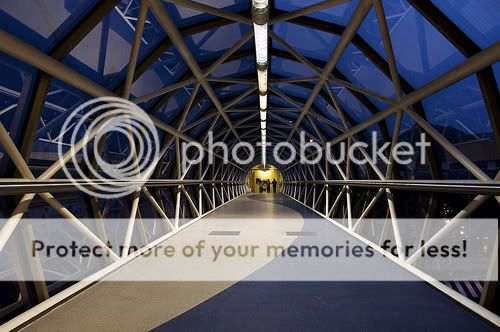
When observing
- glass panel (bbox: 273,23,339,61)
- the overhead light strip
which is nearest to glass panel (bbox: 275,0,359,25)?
glass panel (bbox: 273,23,339,61)

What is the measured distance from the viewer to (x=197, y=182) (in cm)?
1433

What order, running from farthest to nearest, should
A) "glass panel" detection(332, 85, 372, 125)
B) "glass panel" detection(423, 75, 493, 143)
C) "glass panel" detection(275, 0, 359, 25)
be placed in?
1. "glass panel" detection(332, 85, 372, 125)
2. "glass panel" detection(275, 0, 359, 25)
3. "glass panel" detection(423, 75, 493, 143)

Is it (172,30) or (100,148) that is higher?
(172,30)

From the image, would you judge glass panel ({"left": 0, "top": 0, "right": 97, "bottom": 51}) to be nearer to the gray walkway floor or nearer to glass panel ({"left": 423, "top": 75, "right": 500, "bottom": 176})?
the gray walkway floor

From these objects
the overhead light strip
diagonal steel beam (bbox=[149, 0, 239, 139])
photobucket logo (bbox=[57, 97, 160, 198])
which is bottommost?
photobucket logo (bbox=[57, 97, 160, 198])

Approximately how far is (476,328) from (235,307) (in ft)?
8.87

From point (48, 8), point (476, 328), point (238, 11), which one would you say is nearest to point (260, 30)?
point (238, 11)

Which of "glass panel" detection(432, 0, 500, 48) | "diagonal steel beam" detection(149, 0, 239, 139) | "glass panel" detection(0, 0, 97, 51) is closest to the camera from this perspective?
"glass panel" detection(0, 0, 97, 51)

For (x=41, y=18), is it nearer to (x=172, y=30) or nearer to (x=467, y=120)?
(x=172, y=30)

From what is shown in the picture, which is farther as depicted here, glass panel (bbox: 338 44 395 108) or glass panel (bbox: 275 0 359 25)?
glass panel (bbox: 338 44 395 108)

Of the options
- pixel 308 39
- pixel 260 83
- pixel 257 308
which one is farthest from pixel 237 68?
pixel 257 308

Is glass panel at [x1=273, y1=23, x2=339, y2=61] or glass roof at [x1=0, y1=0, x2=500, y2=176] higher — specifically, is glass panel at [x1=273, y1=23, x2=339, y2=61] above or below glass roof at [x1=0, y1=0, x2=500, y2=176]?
above

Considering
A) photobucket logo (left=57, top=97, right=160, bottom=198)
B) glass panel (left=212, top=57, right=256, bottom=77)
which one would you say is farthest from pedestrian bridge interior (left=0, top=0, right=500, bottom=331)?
photobucket logo (left=57, top=97, right=160, bottom=198)

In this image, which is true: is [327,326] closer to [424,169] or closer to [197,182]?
[424,169]
